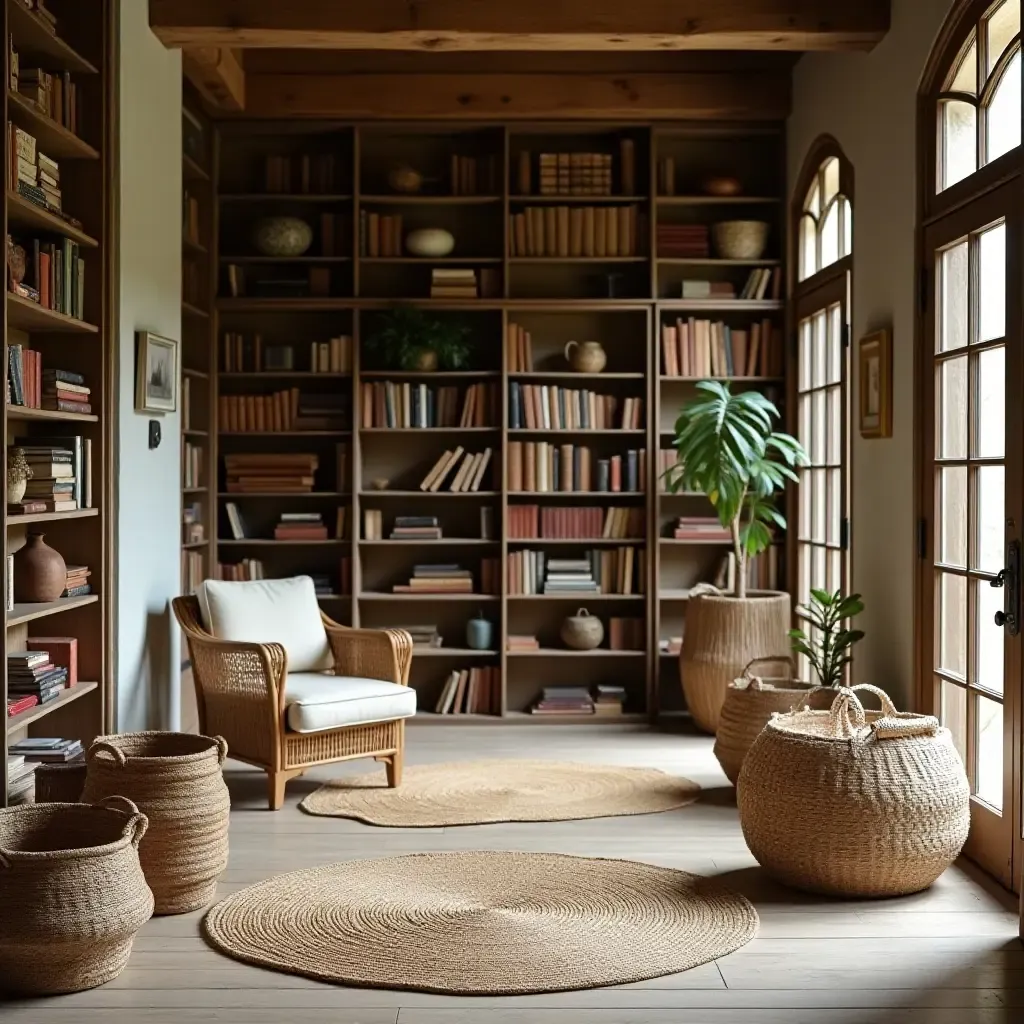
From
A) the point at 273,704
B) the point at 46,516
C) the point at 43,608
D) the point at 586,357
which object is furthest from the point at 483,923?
the point at 586,357

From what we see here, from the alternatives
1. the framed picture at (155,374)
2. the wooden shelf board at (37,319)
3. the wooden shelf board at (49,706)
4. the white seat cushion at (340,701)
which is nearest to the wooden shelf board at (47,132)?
the wooden shelf board at (37,319)

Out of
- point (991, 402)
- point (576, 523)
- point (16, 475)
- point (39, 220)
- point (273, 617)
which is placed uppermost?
point (39, 220)

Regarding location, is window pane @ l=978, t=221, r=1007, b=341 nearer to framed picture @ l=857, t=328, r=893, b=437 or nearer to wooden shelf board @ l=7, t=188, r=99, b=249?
framed picture @ l=857, t=328, r=893, b=437

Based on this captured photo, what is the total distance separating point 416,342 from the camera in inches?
267

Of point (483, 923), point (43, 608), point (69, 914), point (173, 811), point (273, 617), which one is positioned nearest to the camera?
point (69, 914)

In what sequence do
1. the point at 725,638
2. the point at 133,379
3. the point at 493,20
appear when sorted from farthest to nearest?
1. the point at 725,638
2. the point at 493,20
3. the point at 133,379

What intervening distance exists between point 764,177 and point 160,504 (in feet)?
12.3

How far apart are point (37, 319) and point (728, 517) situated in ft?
10.8

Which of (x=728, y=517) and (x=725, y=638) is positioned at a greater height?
(x=728, y=517)

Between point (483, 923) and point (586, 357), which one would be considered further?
point (586, 357)

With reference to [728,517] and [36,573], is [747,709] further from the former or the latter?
[36,573]

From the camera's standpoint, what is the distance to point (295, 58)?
676cm

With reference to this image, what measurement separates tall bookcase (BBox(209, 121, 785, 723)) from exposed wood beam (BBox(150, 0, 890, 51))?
155cm

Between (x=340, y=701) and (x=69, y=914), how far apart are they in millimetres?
1960
